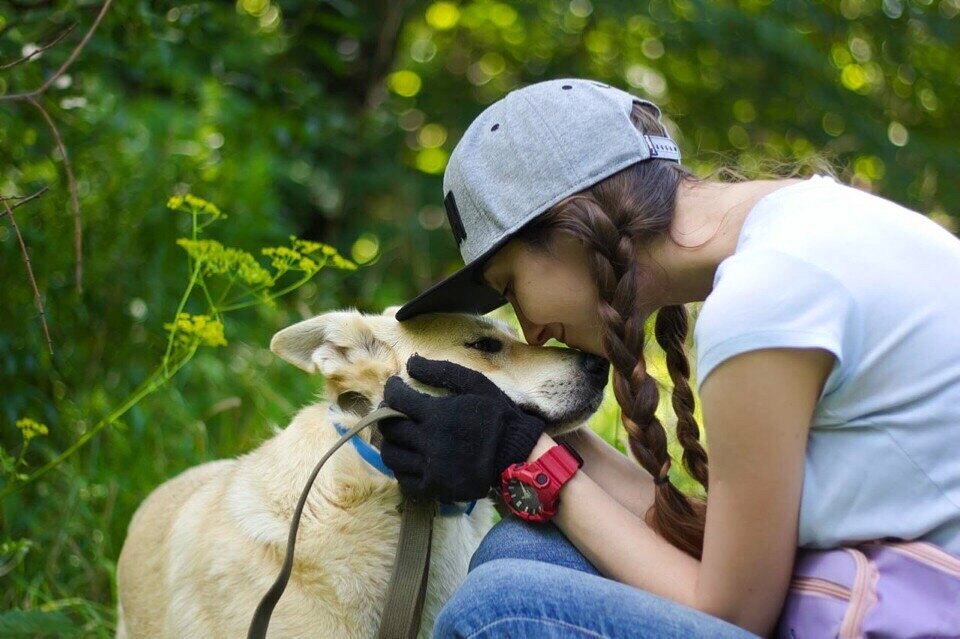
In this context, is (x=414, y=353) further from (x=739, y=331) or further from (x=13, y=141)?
(x=13, y=141)

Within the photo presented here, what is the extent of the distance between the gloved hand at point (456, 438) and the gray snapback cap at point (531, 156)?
31 centimetres

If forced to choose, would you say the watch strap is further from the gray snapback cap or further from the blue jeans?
the gray snapback cap

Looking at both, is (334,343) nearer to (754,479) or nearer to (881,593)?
(754,479)

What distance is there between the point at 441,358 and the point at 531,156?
663mm

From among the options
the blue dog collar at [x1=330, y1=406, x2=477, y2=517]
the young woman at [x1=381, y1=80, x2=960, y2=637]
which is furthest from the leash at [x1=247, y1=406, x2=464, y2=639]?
the young woman at [x1=381, y1=80, x2=960, y2=637]

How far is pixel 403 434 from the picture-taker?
85.9 inches

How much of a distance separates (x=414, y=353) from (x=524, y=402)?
32 cm

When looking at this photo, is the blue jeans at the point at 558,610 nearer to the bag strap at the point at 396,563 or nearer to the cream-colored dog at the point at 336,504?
the bag strap at the point at 396,563

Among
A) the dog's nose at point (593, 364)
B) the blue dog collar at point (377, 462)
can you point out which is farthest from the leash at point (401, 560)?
the dog's nose at point (593, 364)

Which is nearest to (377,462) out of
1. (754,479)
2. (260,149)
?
(754,479)

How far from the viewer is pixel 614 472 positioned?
2568mm

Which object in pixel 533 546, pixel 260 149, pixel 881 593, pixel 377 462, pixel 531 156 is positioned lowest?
pixel 260 149

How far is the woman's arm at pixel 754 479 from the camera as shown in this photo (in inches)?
67.9

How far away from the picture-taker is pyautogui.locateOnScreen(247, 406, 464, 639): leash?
2180mm
